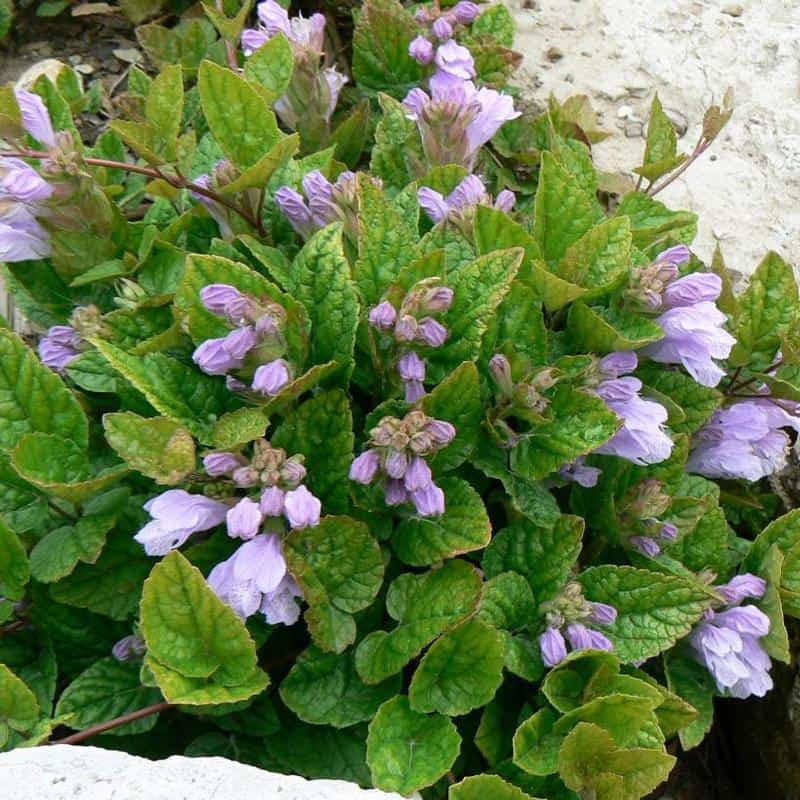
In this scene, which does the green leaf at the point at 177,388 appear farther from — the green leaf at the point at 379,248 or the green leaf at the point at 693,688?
the green leaf at the point at 693,688

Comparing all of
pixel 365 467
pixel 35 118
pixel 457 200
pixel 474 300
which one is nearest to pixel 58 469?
pixel 365 467

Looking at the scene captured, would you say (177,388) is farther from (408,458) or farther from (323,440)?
(408,458)

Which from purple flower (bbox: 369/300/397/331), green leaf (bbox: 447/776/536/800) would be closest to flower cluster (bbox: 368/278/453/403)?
purple flower (bbox: 369/300/397/331)

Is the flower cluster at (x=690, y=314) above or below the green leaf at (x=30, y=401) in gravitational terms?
above

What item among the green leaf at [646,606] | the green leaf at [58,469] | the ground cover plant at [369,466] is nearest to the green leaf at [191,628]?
the ground cover plant at [369,466]

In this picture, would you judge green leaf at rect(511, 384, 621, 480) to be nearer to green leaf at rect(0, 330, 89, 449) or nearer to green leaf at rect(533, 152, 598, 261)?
green leaf at rect(533, 152, 598, 261)

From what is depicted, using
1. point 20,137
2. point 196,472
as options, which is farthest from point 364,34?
point 196,472

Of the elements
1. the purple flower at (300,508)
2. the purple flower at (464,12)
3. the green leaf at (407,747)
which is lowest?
the green leaf at (407,747)
